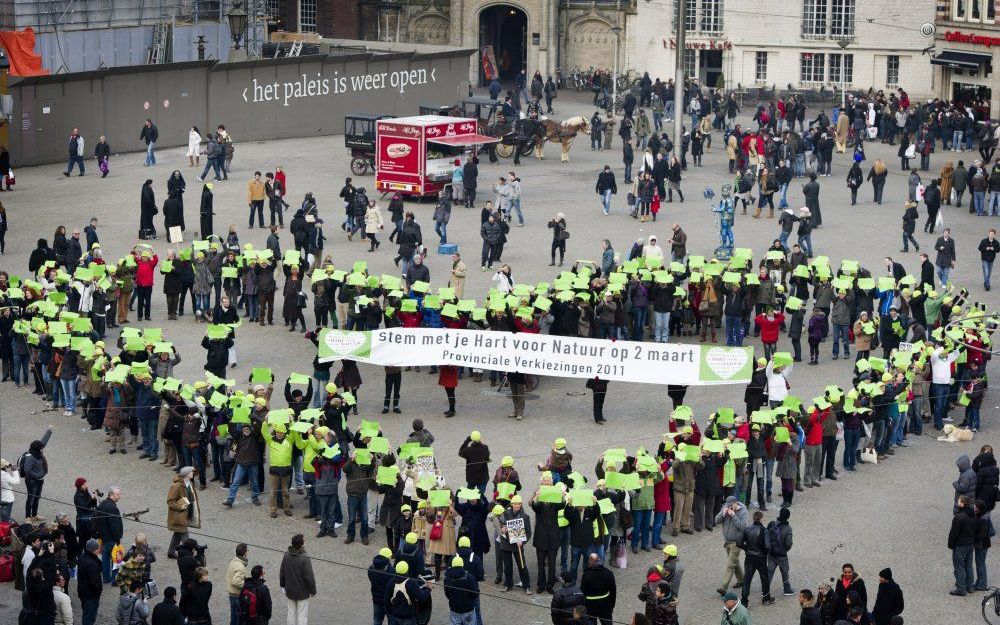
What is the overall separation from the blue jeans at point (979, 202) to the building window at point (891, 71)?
26.2 meters

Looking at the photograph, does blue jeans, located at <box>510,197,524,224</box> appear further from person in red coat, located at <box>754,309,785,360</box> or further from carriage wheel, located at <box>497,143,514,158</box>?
person in red coat, located at <box>754,309,785,360</box>

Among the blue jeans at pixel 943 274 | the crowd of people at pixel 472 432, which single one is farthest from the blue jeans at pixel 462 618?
the blue jeans at pixel 943 274

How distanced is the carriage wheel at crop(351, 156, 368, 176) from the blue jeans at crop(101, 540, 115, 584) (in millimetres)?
28656

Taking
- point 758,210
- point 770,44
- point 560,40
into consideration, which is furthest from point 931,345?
point 560,40

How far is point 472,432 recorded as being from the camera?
25.9 meters

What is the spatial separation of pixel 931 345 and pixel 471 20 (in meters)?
51.4

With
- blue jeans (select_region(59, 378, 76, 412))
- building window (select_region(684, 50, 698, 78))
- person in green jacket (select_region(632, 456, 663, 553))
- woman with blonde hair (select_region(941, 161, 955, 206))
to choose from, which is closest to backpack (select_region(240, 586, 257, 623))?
person in green jacket (select_region(632, 456, 663, 553))

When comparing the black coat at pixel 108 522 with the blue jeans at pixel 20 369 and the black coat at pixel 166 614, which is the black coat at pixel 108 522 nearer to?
the black coat at pixel 166 614

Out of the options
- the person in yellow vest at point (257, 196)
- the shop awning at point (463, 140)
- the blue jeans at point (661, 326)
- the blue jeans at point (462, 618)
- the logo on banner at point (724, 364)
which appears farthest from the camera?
the shop awning at point (463, 140)

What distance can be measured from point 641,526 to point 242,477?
568cm

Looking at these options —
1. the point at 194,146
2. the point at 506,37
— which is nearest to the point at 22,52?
the point at 194,146

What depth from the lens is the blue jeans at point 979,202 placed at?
146ft

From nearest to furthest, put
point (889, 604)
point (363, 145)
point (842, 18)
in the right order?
point (889, 604)
point (363, 145)
point (842, 18)

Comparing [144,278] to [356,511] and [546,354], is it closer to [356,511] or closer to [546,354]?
[546,354]
